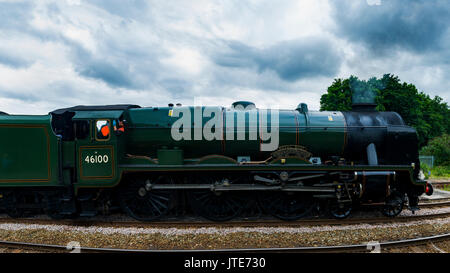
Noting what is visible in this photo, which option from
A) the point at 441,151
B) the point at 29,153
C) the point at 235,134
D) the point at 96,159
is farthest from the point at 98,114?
the point at 441,151

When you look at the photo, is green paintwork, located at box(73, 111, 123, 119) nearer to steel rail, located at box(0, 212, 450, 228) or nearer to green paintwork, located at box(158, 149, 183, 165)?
green paintwork, located at box(158, 149, 183, 165)

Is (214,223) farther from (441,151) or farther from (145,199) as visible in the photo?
(441,151)

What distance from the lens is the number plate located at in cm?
665

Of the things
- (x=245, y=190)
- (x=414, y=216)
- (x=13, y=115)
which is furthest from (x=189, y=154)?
(x=414, y=216)

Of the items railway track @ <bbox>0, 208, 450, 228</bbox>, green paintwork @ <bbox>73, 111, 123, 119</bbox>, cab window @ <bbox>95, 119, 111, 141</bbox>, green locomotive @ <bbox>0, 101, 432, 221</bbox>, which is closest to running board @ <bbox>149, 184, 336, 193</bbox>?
green locomotive @ <bbox>0, 101, 432, 221</bbox>

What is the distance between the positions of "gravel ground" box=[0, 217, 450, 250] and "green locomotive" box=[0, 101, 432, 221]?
0.60 meters

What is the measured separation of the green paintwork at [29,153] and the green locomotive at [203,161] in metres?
0.03

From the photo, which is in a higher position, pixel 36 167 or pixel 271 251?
pixel 36 167

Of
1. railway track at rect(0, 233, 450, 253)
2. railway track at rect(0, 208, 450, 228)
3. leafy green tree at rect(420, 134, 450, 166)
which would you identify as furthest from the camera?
leafy green tree at rect(420, 134, 450, 166)

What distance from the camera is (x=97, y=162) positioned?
6676 mm

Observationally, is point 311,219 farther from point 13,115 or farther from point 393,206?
point 13,115

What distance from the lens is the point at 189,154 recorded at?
7.28 meters

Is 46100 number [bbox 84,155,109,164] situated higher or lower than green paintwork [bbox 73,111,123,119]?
lower
